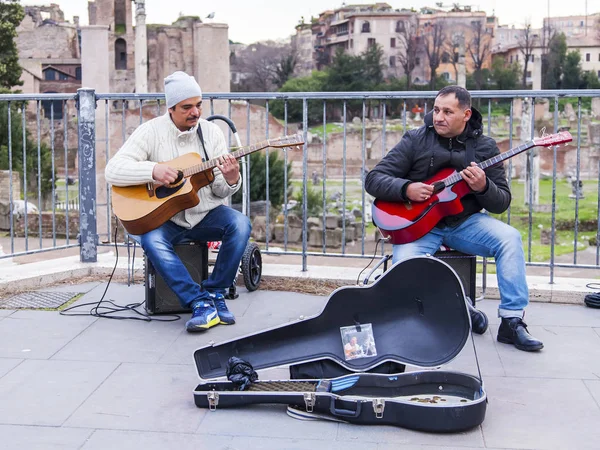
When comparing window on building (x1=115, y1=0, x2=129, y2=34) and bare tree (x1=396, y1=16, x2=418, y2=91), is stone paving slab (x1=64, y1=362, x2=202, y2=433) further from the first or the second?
bare tree (x1=396, y1=16, x2=418, y2=91)

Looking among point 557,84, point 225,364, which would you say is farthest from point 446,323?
point 557,84

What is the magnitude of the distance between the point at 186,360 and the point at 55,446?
1283mm

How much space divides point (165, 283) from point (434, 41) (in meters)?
78.9

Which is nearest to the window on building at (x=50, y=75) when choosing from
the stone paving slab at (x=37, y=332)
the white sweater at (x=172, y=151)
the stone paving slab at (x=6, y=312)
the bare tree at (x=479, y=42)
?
the bare tree at (x=479, y=42)

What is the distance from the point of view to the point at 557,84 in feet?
240

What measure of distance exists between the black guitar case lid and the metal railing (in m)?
1.53

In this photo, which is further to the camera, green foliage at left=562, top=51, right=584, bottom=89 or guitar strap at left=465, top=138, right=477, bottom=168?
green foliage at left=562, top=51, right=584, bottom=89

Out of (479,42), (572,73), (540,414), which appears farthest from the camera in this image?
(479,42)

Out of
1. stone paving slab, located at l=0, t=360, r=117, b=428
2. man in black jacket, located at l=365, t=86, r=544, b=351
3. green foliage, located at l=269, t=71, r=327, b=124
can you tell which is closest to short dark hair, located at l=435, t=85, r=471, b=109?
man in black jacket, located at l=365, t=86, r=544, b=351

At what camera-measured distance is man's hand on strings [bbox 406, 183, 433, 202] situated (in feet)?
16.6

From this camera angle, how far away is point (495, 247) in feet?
16.7

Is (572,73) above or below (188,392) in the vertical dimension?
above

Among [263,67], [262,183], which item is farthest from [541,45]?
[262,183]

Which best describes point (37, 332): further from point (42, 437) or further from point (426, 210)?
point (426, 210)
